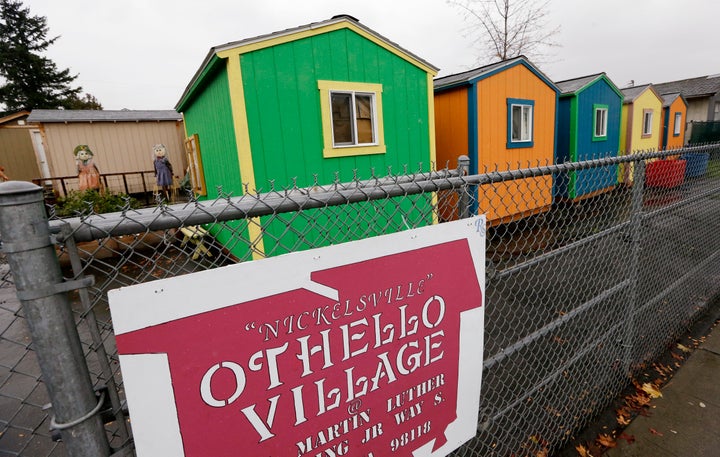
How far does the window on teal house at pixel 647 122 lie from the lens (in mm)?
13781

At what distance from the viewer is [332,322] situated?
4.01 ft

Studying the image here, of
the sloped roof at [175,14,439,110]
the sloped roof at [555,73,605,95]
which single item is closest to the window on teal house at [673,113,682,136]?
the sloped roof at [555,73,605,95]

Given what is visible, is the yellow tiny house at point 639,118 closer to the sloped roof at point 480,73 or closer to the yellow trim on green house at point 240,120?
the sloped roof at point 480,73

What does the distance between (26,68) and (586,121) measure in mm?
43080

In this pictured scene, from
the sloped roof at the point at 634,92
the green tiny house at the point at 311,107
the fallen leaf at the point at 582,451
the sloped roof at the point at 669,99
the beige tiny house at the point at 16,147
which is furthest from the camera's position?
the sloped roof at the point at 669,99

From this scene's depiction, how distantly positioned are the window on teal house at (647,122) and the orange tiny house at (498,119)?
710cm

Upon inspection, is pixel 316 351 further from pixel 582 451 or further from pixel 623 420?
pixel 623 420

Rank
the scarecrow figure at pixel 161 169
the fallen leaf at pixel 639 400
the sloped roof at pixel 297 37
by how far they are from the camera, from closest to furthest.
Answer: the fallen leaf at pixel 639 400
the sloped roof at pixel 297 37
the scarecrow figure at pixel 161 169

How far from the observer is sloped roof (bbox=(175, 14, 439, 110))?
16.8 feet

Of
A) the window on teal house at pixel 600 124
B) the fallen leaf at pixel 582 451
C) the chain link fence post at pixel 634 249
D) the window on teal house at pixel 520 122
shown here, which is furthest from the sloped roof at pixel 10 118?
the window on teal house at pixel 600 124

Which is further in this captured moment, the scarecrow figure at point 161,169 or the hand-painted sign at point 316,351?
the scarecrow figure at point 161,169

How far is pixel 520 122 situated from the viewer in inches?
350

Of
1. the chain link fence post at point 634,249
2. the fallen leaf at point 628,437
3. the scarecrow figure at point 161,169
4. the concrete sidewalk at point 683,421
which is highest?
the scarecrow figure at point 161,169

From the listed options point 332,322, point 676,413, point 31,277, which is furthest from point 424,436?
point 676,413
